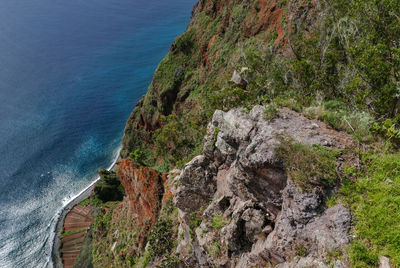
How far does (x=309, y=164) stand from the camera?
8.93 m

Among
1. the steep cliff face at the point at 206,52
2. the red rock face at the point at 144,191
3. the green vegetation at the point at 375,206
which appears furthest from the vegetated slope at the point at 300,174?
the steep cliff face at the point at 206,52

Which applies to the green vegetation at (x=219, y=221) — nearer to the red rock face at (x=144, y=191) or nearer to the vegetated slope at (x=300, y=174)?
the vegetated slope at (x=300, y=174)

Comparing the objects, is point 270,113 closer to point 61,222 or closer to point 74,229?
point 74,229

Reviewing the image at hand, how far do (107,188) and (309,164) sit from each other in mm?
51609

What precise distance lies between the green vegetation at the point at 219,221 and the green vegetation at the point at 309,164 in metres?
5.24

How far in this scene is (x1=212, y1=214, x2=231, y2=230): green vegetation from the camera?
12.8m

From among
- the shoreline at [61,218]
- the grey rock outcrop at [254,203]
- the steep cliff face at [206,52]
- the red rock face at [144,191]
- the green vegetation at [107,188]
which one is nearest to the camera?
the grey rock outcrop at [254,203]

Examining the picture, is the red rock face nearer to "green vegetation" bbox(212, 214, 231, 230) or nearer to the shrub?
"green vegetation" bbox(212, 214, 231, 230)

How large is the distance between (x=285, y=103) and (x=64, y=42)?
→ 435 feet

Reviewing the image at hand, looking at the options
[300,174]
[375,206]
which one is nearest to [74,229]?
[300,174]

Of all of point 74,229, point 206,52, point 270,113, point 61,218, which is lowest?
point 74,229

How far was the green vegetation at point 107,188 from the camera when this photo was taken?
171 ft

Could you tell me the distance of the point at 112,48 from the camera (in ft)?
361

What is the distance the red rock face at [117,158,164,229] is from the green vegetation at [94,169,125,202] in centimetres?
2878
